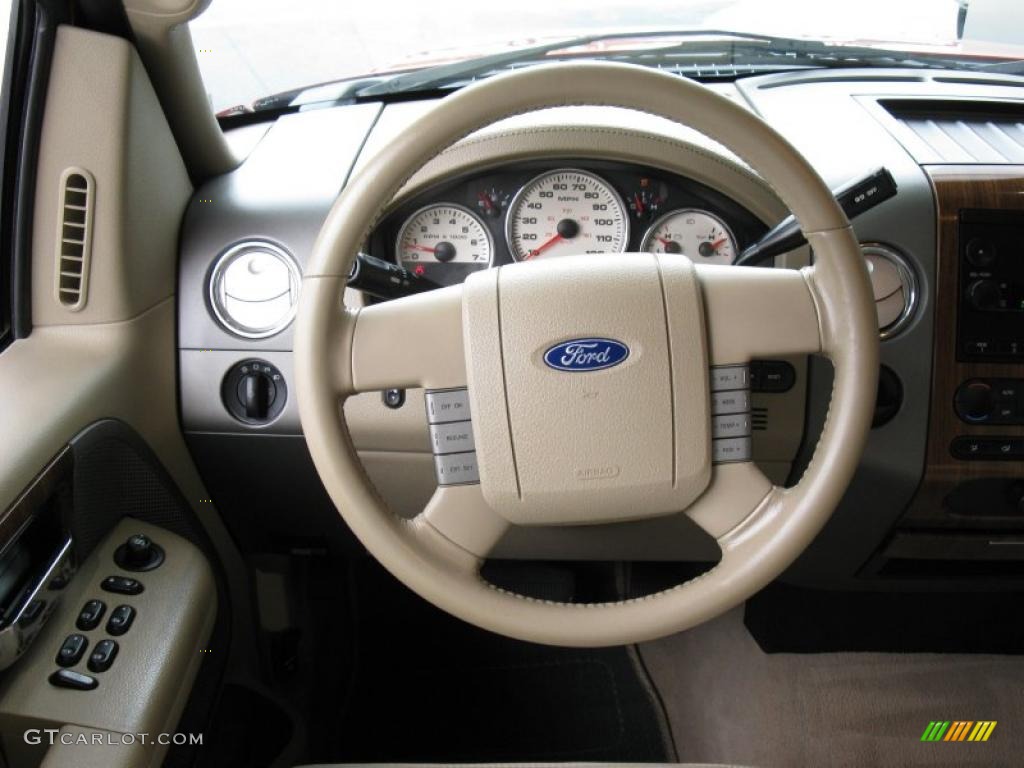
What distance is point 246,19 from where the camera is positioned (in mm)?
1815

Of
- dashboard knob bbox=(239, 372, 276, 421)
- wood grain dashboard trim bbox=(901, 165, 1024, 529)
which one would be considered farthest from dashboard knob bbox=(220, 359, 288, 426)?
wood grain dashboard trim bbox=(901, 165, 1024, 529)

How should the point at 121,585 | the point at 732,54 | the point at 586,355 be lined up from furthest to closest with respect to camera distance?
the point at 732,54, the point at 121,585, the point at 586,355

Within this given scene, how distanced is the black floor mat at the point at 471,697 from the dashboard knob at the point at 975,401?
879 mm

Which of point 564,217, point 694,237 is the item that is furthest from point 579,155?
point 694,237

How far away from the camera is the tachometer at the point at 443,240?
1275 mm

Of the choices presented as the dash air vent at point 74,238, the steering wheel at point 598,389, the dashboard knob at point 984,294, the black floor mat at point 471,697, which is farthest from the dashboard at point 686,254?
the black floor mat at point 471,697

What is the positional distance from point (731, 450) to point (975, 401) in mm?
488

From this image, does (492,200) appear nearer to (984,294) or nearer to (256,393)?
(256,393)

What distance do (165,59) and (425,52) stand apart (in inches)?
18.1

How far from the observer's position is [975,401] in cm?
123

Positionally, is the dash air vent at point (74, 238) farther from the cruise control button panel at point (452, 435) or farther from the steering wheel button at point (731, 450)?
the steering wheel button at point (731, 450)

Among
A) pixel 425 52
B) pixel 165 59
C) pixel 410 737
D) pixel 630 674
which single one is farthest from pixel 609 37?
pixel 410 737

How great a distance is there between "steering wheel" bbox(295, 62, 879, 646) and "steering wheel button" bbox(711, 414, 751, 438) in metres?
0.01

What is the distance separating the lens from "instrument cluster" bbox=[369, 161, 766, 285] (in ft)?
4.12
